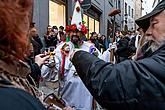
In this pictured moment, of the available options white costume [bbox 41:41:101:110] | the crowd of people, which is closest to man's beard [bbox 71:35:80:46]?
white costume [bbox 41:41:101:110]

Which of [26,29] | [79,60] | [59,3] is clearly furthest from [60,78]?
[59,3]

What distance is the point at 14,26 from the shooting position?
141 cm

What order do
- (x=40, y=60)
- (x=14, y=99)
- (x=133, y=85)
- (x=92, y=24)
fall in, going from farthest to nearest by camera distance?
(x=92, y=24) → (x=40, y=60) → (x=133, y=85) → (x=14, y=99)

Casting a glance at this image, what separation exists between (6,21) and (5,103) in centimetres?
30

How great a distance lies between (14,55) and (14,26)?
112 millimetres

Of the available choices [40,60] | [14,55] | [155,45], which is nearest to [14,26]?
[14,55]

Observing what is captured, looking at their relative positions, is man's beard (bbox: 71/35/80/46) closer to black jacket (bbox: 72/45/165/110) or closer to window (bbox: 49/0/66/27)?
black jacket (bbox: 72/45/165/110)

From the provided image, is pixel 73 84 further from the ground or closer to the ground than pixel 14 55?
closer to the ground

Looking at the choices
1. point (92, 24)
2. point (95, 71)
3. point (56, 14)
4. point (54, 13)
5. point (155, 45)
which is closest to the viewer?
point (95, 71)

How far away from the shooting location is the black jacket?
6.48 feet

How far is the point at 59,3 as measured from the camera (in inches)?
653

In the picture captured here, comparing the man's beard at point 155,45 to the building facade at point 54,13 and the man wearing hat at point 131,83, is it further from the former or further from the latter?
the building facade at point 54,13

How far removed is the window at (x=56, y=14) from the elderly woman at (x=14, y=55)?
13.7 metres

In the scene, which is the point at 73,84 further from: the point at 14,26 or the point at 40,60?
the point at 14,26
